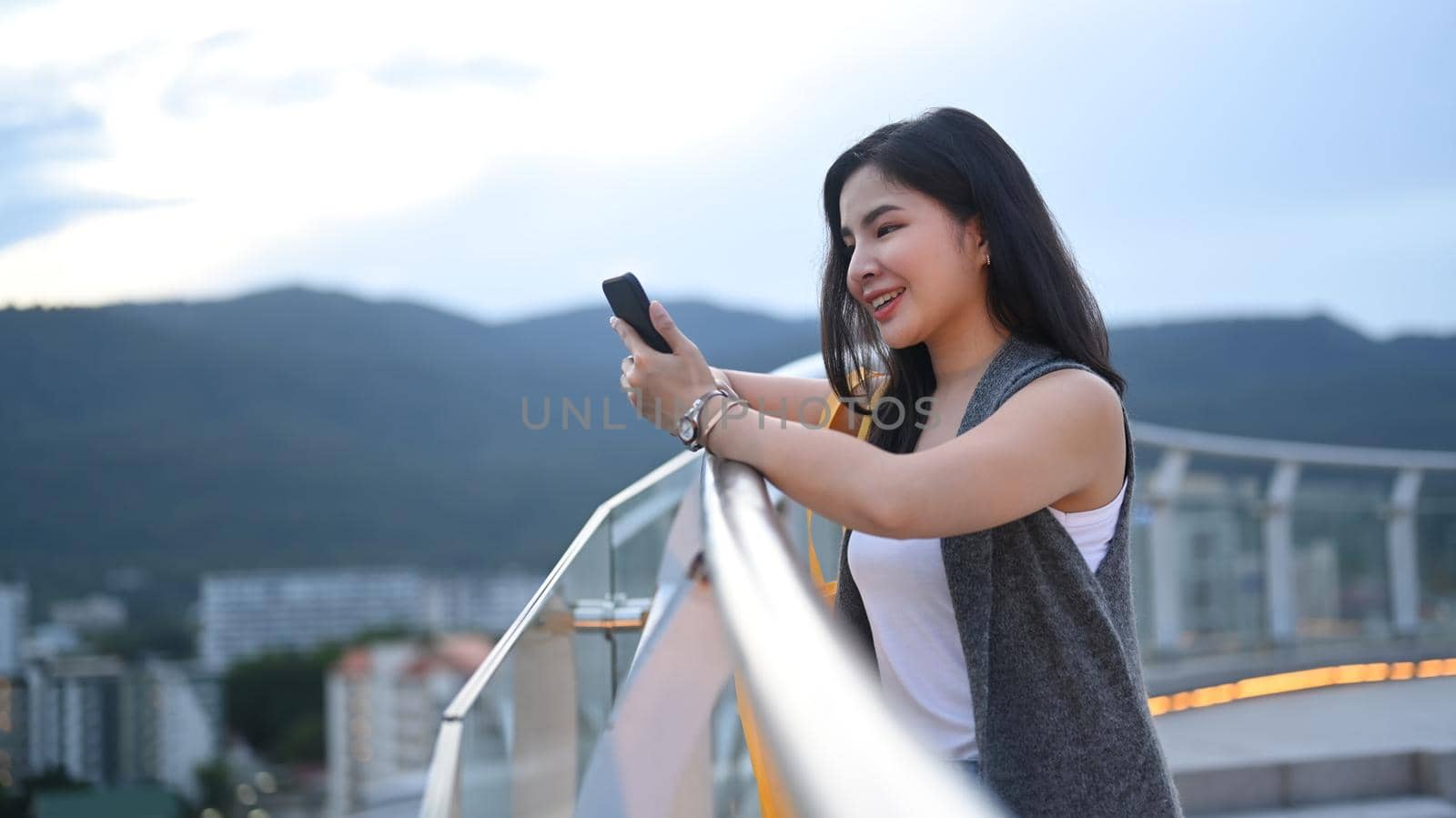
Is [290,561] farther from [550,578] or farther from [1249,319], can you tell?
[550,578]

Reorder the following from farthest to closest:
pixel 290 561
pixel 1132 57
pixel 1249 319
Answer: pixel 290 561 → pixel 1249 319 → pixel 1132 57

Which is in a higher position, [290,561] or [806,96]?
[806,96]

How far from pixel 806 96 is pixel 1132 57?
3037mm

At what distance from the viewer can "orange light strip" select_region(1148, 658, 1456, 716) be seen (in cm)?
516

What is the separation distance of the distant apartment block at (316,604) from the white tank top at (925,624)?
14.7 m

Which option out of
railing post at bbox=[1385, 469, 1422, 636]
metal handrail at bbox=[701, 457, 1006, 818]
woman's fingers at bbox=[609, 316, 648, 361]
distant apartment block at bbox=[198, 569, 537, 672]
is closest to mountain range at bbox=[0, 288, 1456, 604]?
distant apartment block at bbox=[198, 569, 537, 672]

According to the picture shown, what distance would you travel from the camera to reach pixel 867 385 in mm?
1742

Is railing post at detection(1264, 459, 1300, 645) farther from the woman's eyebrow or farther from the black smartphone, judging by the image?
the black smartphone

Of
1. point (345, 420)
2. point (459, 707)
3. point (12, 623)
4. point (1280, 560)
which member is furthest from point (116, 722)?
point (345, 420)

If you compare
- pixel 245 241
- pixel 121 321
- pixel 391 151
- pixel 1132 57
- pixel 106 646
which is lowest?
pixel 106 646

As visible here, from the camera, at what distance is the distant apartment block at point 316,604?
1855 centimetres

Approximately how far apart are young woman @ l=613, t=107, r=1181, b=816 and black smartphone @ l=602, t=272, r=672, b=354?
0.05 feet

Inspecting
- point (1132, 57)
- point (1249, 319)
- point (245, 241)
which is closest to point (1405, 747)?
point (1132, 57)

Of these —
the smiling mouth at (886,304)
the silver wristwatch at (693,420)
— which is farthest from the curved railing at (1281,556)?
the silver wristwatch at (693,420)
